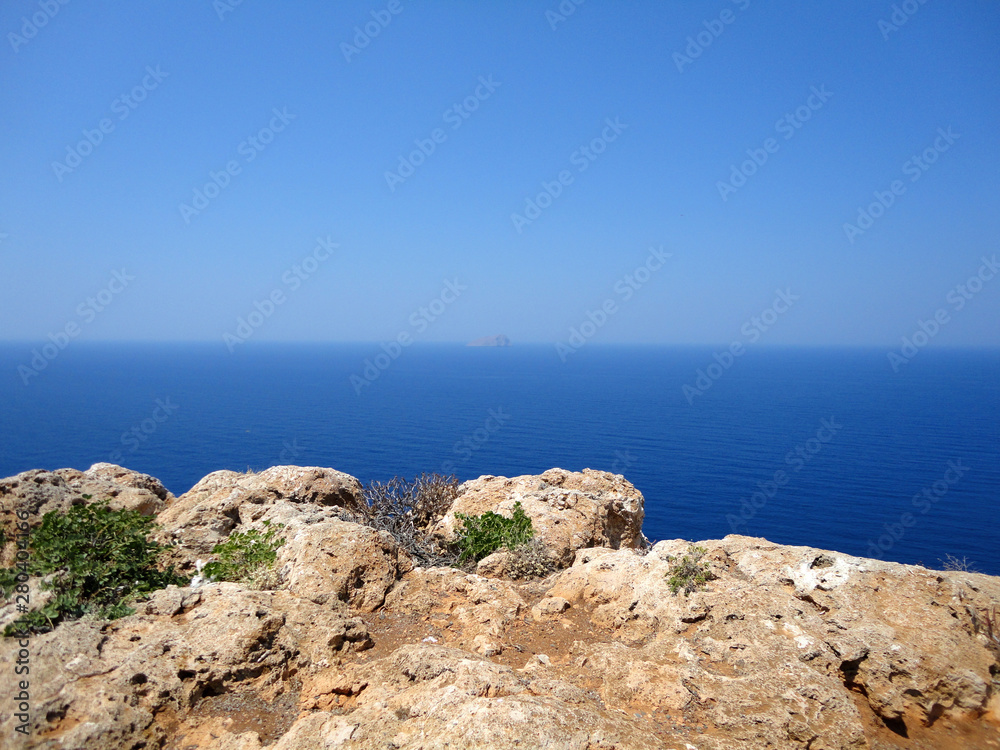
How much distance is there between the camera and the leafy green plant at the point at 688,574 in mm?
6344

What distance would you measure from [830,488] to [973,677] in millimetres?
63188

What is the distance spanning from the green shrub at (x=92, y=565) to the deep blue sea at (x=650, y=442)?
4073cm

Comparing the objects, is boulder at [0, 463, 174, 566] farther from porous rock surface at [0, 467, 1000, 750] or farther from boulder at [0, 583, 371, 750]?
porous rock surface at [0, 467, 1000, 750]

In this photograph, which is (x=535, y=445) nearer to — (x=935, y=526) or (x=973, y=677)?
(x=935, y=526)

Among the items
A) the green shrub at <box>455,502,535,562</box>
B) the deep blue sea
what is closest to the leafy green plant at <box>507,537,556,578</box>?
the green shrub at <box>455,502,535,562</box>

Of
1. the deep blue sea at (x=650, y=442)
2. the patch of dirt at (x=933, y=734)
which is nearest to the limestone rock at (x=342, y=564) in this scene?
the patch of dirt at (x=933, y=734)

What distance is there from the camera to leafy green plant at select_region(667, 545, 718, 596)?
634cm

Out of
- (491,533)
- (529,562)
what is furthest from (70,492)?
(529,562)

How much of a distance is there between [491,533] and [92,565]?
5198 mm

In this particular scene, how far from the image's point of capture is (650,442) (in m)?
76.8

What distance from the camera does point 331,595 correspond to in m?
6.05

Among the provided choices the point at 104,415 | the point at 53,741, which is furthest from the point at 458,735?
the point at 104,415

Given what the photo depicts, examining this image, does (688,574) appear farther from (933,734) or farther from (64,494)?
(64,494)

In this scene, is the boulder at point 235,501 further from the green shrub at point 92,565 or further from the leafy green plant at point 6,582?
the leafy green plant at point 6,582
